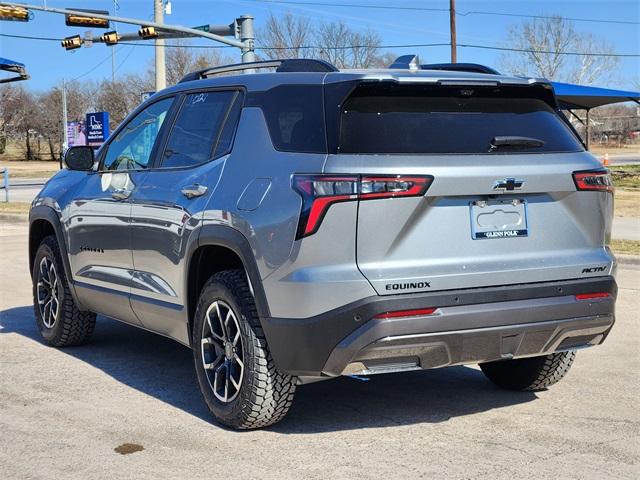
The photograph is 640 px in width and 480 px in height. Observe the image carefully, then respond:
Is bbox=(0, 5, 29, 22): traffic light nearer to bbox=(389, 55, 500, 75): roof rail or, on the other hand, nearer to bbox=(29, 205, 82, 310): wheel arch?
bbox=(29, 205, 82, 310): wheel arch

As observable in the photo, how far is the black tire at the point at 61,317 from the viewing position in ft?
22.6

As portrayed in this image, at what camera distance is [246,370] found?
470cm

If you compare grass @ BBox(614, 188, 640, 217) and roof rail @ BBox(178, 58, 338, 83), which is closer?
roof rail @ BBox(178, 58, 338, 83)

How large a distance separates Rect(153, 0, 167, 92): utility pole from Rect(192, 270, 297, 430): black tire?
2511 centimetres

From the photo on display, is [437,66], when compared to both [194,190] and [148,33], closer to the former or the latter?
[194,190]

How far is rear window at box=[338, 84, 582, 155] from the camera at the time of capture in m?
4.48

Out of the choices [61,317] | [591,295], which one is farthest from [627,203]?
[591,295]

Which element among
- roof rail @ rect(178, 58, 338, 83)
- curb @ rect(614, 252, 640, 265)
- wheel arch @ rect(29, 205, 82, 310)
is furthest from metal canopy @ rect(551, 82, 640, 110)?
roof rail @ rect(178, 58, 338, 83)

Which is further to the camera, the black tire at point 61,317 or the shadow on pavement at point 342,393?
the black tire at point 61,317

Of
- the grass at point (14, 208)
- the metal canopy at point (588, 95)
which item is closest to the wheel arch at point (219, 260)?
the grass at point (14, 208)

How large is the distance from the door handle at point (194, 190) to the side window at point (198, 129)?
168 millimetres

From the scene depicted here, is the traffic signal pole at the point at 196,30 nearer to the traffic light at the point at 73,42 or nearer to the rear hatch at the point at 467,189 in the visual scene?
the traffic light at the point at 73,42

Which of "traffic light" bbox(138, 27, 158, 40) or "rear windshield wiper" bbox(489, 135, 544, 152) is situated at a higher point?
"traffic light" bbox(138, 27, 158, 40)

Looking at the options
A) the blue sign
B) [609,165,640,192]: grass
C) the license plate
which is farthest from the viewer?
the blue sign
